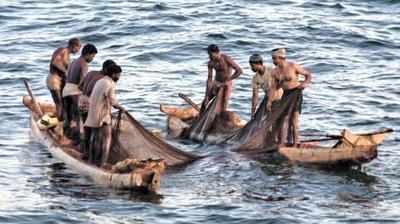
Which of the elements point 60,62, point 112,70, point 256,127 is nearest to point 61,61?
point 60,62

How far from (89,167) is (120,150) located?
0.65 meters

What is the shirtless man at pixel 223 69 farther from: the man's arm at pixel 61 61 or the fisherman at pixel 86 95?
the fisherman at pixel 86 95

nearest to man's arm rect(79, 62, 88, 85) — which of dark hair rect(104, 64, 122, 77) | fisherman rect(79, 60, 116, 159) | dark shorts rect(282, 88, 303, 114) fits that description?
fisherman rect(79, 60, 116, 159)

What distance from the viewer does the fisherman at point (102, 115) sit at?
1884 centimetres

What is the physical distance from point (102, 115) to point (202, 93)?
347 inches

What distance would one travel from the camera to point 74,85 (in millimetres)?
21234

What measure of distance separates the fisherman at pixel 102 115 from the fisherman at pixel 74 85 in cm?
133

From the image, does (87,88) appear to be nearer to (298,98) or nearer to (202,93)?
(298,98)

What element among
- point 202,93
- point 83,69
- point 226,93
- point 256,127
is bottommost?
point 202,93

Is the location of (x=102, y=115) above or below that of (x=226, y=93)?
above

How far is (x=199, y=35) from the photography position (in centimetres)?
3459

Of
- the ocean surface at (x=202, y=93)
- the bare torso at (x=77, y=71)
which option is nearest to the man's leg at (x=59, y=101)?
the ocean surface at (x=202, y=93)

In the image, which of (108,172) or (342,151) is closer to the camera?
(108,172)

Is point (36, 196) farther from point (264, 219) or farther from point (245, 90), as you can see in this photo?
point (245, 90)
